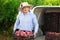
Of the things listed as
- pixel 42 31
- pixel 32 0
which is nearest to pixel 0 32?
pixel 32 0

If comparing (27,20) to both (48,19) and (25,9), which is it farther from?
(48,19)

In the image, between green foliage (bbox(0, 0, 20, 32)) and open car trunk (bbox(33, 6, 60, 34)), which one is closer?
open car trunk (bbox(33, 6, 60, 34))

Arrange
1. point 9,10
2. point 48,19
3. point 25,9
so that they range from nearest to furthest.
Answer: point 25,9, point 48,19, point 9,10

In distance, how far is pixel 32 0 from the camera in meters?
9.58

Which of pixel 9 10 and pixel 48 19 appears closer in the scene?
pixel 48 19

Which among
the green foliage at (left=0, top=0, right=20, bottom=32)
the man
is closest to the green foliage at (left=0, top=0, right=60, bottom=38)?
the green foliage at (left=0, top=0, right=20, bottom=32)

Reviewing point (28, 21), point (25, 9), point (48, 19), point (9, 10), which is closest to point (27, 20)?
point (28, 21)

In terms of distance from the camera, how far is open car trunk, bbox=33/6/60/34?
713 cm

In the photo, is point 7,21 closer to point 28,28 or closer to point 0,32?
point 0,32

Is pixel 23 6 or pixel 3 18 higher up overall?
pixel 23 6

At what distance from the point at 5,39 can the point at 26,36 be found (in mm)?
3709

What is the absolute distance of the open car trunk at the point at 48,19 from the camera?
7.13 meters

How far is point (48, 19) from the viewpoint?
7.28 metres

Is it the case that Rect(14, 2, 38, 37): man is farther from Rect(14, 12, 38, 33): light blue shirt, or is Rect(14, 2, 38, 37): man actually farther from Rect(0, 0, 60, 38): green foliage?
Rect(0, 0, 60, 38): green foliage
